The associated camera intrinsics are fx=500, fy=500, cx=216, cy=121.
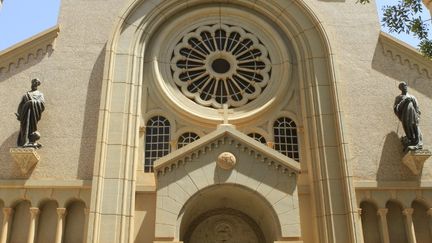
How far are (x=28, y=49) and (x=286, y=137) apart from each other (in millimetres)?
8552

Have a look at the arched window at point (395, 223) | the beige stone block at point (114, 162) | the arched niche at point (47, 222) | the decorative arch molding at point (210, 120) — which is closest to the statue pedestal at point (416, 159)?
the arched window at point (395, 223)

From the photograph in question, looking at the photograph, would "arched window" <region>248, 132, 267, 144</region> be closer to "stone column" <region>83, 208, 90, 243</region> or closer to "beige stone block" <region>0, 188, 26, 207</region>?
"stone column" <region>83, 208, 90, 243</region>

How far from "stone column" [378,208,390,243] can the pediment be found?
2.70m

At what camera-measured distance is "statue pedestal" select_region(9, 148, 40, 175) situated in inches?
543

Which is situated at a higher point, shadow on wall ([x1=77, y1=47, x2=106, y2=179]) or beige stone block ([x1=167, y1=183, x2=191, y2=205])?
shadow on wall ([x1=77, y1=47, x2=106, y2=179])

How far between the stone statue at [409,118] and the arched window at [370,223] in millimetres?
2030

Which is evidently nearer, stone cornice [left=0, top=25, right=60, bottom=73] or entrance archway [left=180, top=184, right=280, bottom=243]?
entrance archway [left=180, top=184, right=280, bottom=243]

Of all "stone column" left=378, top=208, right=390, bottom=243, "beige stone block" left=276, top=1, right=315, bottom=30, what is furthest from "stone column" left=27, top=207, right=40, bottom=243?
"beige stone block" left=276, top=1, right=315, bottom=30

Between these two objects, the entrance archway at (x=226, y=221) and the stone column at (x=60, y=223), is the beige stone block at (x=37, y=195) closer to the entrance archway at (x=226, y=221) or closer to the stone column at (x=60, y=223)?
the stone column at (x=60, y=223)

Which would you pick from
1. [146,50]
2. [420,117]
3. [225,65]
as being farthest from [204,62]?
[420,117]

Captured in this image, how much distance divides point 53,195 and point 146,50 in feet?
18.4

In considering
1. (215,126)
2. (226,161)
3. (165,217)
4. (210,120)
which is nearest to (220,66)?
(210,120)

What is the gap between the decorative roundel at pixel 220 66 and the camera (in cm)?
1636

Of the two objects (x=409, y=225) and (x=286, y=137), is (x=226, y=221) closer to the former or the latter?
(x=286, y=137)
